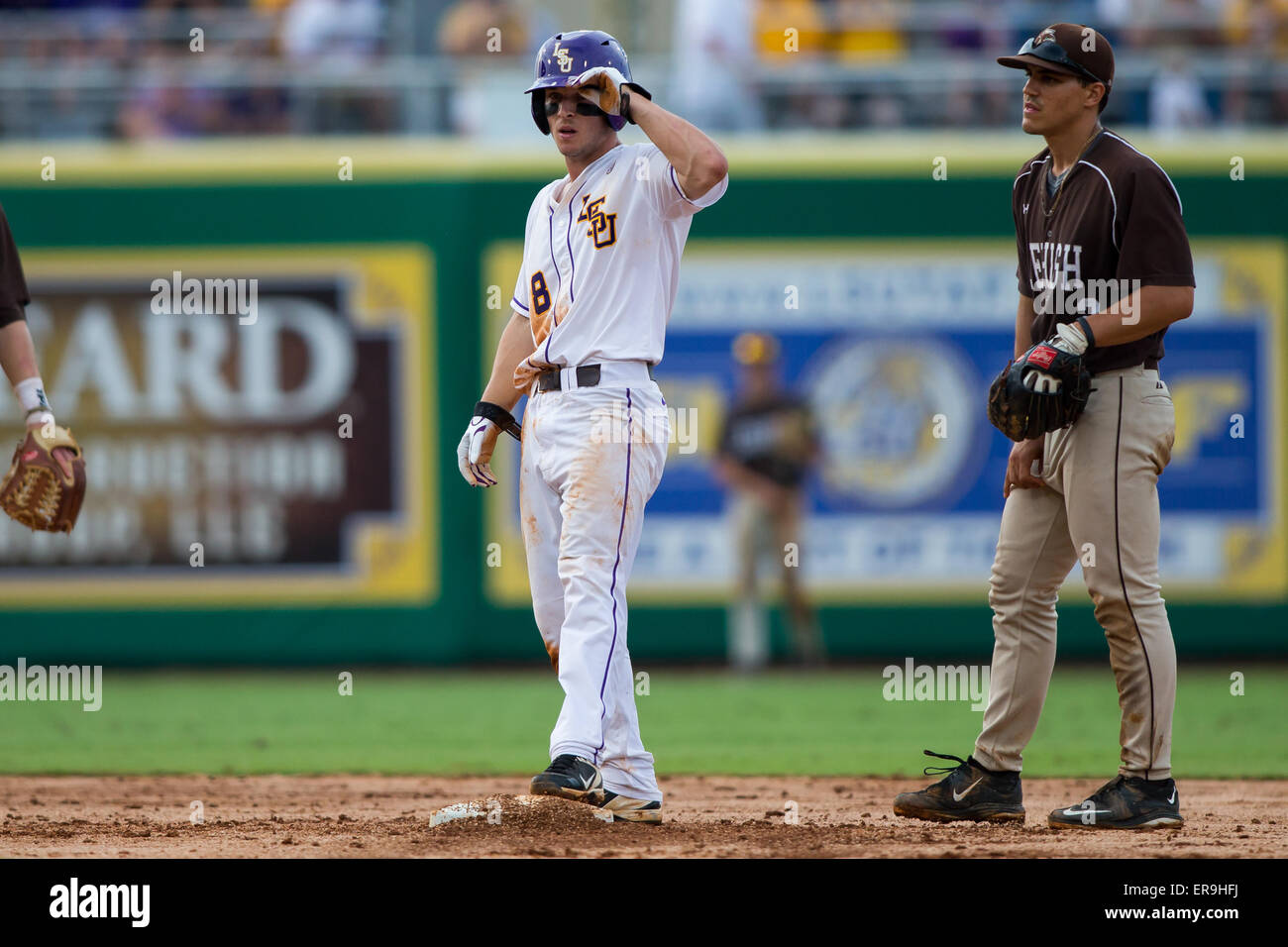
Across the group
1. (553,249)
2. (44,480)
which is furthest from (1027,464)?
(44,480)

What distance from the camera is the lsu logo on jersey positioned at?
5.29 m

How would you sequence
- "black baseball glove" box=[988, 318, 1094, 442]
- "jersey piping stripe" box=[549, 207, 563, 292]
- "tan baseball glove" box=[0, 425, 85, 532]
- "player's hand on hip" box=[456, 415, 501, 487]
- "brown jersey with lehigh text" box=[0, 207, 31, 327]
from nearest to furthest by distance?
"black baseball glove" box=[988, 318, 1094, 442] → "jersey piping stripe" box=[549, 207, 563, 292] → "player's hand on hip" box=[456, 415, 501, 487] → "brown jersey with lehigh text" box=[0, 207, 31, 327] → "tan baseball glove" box=[0, 425, 85, 532]

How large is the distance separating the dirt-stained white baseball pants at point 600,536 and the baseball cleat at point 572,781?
0.04m

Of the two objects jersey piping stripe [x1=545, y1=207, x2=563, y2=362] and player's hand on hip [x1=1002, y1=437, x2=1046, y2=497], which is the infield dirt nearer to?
player's hand on hip [x1=1002, y1=437, x2=1046, y2=497]

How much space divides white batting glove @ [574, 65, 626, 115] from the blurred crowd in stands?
24.8ft

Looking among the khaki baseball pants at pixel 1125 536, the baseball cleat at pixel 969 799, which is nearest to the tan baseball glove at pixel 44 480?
the baseball cleat at pixel 969 799

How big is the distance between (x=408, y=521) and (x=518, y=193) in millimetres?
2628

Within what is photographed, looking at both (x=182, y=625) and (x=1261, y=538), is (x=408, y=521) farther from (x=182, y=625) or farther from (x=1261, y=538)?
(x=1261, y=538)

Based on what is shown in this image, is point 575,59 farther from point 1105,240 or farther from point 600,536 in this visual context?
point 1105,240

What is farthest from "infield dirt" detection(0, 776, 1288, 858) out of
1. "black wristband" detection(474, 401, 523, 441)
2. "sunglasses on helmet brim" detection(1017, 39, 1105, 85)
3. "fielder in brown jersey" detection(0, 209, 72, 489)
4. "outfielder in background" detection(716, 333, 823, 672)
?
"outfielder in background" detection(716, 333, 823, 672)

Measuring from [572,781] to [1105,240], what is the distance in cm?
241

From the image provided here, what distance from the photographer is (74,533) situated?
12.0 m

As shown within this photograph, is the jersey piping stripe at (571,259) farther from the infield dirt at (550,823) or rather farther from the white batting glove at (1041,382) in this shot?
the infield dirt at (550,823)
